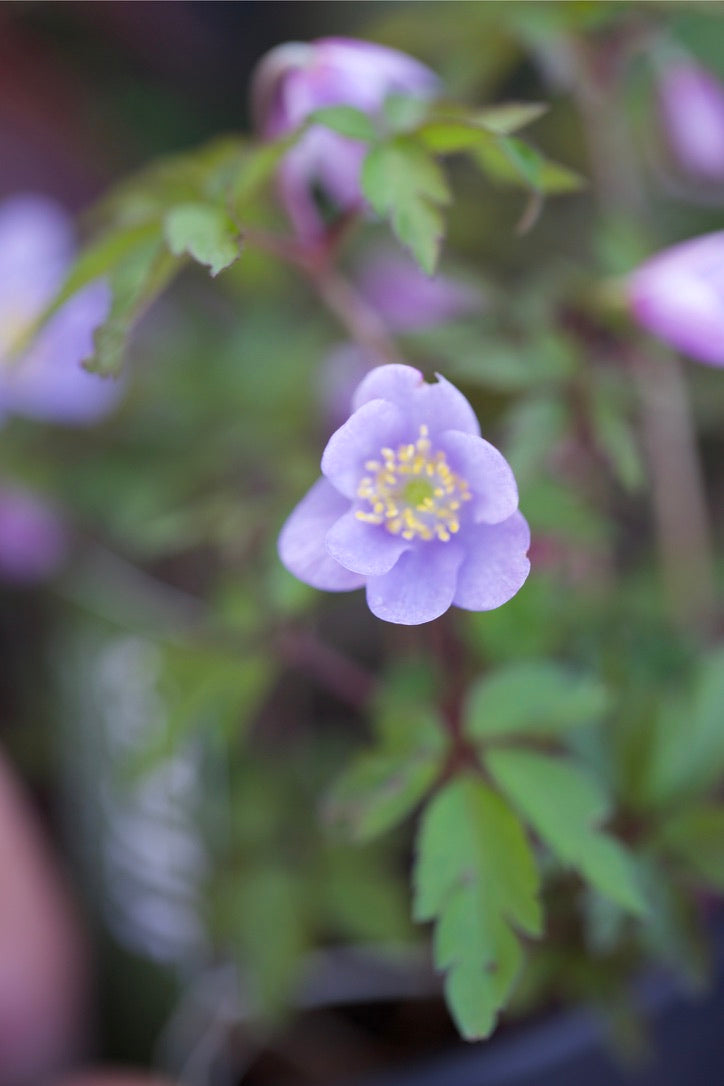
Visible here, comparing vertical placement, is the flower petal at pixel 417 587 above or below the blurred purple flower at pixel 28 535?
above

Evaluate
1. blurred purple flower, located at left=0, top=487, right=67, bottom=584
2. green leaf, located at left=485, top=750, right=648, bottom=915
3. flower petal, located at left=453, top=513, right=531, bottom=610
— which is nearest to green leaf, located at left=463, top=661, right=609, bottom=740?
green leaf, located at left=485, top=750, right=648, bottom=915

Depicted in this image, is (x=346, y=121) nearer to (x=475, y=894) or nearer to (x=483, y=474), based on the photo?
(x=483, y=474)

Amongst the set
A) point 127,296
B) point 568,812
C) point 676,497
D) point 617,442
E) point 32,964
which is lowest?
point 32,964

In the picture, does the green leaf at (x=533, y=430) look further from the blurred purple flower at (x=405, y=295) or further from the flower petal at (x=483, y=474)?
the blurred purple flower at (x=405, y=295)

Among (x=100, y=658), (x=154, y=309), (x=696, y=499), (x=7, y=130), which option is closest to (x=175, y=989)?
(x=100, y=658)

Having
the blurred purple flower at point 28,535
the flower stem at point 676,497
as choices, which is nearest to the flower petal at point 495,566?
the flower stem at point 676,497

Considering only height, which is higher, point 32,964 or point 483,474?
point 483,474

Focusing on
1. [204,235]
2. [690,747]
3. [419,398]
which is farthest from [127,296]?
[690,747]
